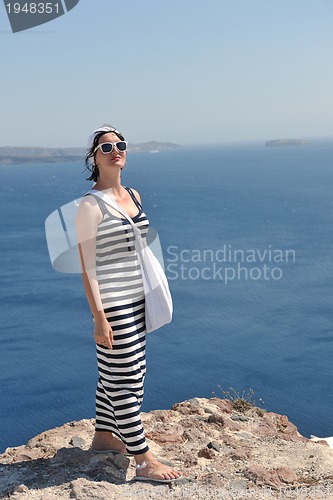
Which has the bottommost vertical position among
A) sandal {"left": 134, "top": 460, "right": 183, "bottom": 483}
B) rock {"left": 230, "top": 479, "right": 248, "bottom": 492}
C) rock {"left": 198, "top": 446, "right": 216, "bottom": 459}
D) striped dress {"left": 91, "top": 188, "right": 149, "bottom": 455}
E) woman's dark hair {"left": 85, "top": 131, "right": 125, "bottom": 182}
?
rock {"left": 198, "top": 446, "right": 216, "bottom": 459}

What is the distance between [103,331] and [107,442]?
745mm

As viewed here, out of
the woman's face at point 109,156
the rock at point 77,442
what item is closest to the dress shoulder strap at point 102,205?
the woman's face at point 109,156

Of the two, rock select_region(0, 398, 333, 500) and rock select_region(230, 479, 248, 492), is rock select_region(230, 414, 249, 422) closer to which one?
rock select_region(0, 398, 333, 500)

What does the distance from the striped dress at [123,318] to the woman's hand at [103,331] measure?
51 millimetres

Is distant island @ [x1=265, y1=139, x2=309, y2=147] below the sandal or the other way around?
below

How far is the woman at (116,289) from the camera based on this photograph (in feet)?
8.71

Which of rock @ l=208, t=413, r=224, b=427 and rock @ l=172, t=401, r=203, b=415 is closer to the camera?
rock @ l=208, t=413, r=224, b=427

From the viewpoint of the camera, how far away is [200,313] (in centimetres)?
1662

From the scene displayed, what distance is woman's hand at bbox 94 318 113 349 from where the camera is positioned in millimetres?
2643

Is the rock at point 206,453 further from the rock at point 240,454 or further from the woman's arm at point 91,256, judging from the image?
the woman's arm at point 91,256

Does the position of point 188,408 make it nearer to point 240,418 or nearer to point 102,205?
point 240,418

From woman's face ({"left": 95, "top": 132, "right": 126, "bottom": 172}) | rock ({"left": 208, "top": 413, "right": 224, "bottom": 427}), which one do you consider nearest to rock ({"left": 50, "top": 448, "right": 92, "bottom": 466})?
rock ({"left": 208, "top": 413, "right": 224, "bottom": 427})

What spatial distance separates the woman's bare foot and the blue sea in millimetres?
1324

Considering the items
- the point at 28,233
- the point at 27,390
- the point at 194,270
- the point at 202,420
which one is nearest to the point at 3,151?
the point at 28,233
